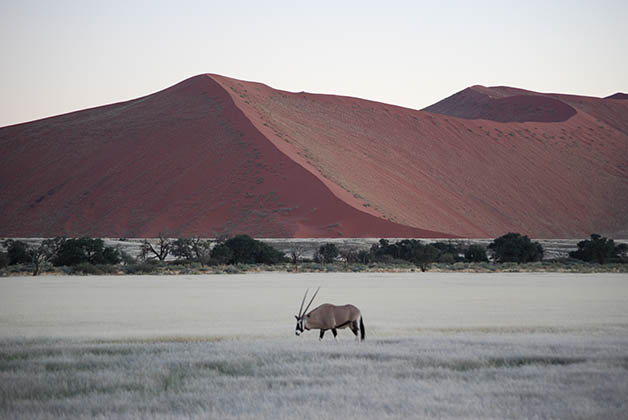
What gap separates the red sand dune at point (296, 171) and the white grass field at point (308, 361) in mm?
47426

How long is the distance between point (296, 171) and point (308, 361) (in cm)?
6376

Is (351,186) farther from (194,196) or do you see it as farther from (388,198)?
(194,196)

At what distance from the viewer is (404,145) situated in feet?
294

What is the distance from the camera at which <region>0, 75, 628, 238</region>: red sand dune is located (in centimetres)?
6806

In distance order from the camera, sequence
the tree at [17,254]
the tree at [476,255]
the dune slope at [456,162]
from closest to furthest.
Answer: the tree at [17,254], the tree at [476,255], the dune slope at [456,162]

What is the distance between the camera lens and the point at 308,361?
9016 mm

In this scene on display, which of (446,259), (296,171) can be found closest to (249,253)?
(446,259)

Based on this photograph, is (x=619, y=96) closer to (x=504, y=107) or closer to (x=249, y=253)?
(x=504, y=107)

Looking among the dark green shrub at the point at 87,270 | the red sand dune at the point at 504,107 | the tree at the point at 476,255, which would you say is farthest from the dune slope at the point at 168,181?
the red sand dune at the point at 504,107

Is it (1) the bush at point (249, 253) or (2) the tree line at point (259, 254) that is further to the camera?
(1) the bush at point (249, 253)

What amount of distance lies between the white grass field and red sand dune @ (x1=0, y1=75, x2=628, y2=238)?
47426 mm

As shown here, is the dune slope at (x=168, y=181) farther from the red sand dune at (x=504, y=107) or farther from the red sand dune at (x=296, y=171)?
the red sand dune at (x=504, y=107)

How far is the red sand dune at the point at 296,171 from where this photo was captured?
223 ft

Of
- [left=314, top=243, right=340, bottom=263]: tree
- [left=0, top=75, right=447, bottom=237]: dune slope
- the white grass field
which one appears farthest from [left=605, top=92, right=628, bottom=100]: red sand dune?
the white grass field
